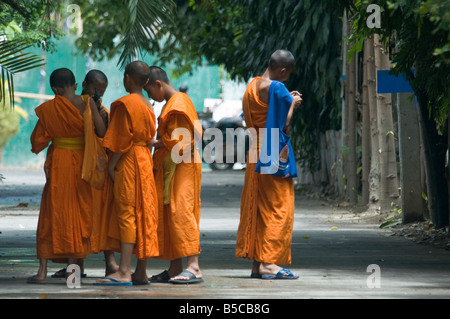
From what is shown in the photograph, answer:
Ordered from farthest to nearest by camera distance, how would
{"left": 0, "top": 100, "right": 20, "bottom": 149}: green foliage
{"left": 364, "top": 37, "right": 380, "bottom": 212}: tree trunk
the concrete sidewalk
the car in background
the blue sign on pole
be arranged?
1. the car in background
2. {"left": 0, "top": 100, "right": 20, "bottom": 149}: green foliage
3. {"left": 364, "top": 37, "right": 380, "bottom": 212}: tree trunk
4. the blue sign on pole
5. the concrete sidewalk

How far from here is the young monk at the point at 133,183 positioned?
29.3 ft

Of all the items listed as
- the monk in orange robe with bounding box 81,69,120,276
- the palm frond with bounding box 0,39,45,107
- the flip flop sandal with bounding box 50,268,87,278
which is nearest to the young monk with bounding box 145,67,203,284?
the monk in orange robe with bounding box 81,69,120,276

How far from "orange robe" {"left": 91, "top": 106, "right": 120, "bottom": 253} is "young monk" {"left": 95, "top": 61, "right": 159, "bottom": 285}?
0.36ft

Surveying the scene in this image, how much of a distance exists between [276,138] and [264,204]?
2.11 ft

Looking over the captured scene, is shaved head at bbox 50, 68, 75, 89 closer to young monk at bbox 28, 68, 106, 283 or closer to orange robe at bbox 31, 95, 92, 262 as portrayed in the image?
young monk at bbox 28, 68, 106, 283

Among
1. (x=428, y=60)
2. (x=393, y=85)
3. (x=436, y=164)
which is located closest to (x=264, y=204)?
(x=428, y=60)

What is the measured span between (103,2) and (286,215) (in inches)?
806

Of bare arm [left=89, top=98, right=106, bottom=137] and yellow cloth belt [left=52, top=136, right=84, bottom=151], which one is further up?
bare arm [left=89, top=98, right=106, bottom=137]

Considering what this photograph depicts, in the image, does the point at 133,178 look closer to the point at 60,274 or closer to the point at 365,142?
the point at 60,274

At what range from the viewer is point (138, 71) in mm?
9203

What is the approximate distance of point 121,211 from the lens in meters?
8.99

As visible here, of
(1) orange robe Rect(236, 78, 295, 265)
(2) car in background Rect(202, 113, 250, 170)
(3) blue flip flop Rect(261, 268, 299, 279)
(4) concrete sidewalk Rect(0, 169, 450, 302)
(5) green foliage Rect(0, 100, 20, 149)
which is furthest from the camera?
(2) car in background Rect(202, 113, 250, 170)

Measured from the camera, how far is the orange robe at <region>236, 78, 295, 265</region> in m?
9.66
